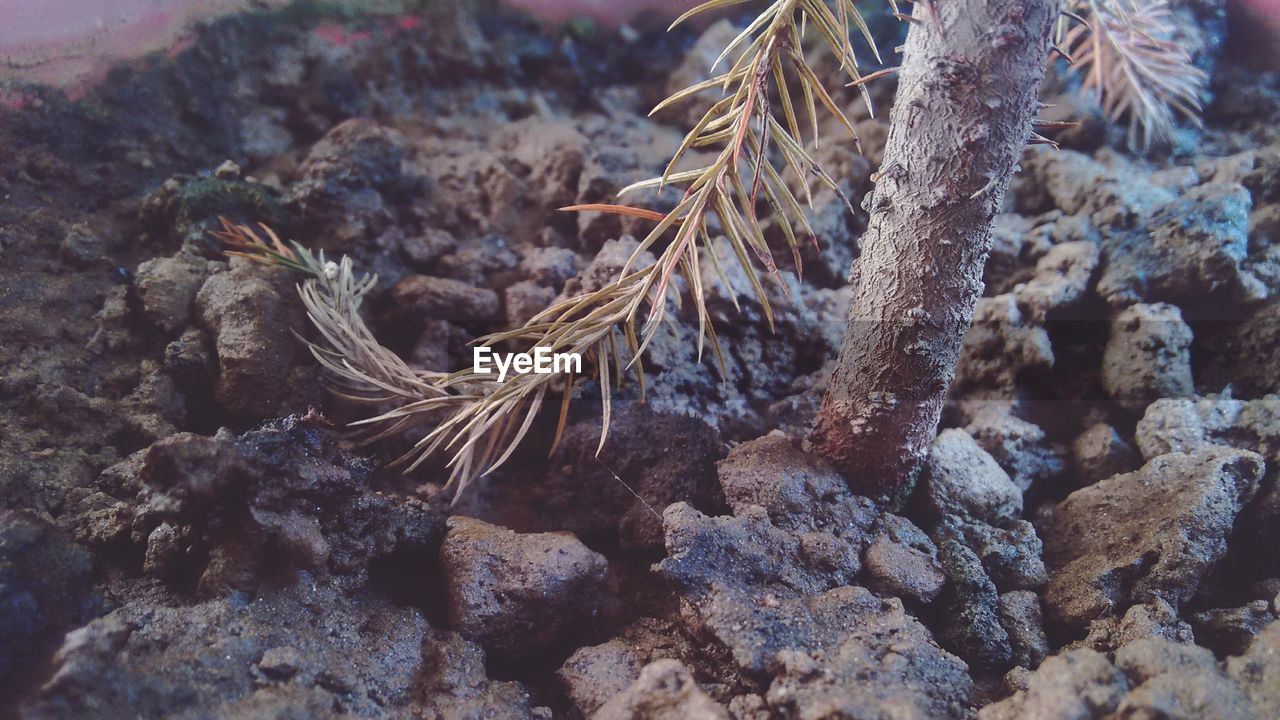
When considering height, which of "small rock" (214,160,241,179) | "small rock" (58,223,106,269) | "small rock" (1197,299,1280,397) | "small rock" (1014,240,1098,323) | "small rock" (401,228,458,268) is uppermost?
"small rock" (214,160,241,179)

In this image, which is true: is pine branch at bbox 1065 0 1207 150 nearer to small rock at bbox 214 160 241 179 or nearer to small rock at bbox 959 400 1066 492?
small rock at bbox 959 400 1066 492

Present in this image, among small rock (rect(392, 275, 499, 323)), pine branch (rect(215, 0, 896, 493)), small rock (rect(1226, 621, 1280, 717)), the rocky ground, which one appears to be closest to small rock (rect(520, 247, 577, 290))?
the rocky ground

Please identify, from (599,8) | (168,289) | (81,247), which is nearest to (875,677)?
(168,289)

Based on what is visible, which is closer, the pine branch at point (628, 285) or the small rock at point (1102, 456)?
the pine branch at point (628, 285)

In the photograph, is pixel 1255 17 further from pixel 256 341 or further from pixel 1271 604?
pixel 256 341

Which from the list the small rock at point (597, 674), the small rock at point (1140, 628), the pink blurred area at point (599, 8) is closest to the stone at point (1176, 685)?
the small rock at point (1140, 628)

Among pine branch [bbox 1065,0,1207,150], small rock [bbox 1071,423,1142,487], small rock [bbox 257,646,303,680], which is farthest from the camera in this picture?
pine branch [bbox 1065,0,1207,150]

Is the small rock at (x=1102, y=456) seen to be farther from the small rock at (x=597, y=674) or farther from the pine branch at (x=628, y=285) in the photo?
the small rock at (x=597, y=674)
